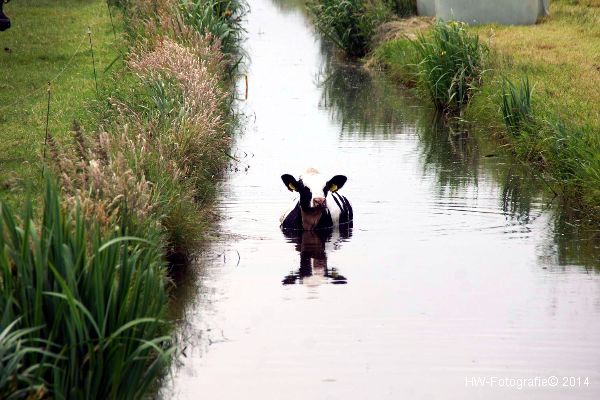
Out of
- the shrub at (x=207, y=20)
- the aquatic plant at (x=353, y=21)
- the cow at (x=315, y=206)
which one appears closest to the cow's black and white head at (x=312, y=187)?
the cow at (x=315, y=206)

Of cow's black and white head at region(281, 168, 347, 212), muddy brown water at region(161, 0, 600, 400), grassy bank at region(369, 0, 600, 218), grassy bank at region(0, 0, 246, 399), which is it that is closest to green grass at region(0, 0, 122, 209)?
grassy bank at region(0, 0, 246, 399)

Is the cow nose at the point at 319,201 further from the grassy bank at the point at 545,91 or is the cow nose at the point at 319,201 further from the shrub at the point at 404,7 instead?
the shrub at the point at 404,7

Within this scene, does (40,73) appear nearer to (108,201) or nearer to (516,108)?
(516,108)

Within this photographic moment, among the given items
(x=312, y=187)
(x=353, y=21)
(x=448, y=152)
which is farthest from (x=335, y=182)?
(x=353, y=21)

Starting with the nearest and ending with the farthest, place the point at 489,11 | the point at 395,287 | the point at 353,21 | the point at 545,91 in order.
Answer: the point at 395,287 → the point at 545,91 → the point at 489,11 → the point at 353,21

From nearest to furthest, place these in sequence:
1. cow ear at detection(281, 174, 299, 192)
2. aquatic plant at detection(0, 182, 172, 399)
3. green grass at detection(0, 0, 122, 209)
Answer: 1. aquatic plant at detection(0, 182, 172, 399)
2. cow ear at detection(281, 174, 299, 192)
3. green grass at detection(0, 0, 122, 209)

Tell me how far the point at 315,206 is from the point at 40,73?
9376mm

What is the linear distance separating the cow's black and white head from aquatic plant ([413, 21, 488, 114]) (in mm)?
6567

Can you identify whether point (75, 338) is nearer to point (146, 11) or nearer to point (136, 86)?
point (136, 86)

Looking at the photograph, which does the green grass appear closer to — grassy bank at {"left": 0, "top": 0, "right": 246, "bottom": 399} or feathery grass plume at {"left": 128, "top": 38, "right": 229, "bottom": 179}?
grassy bank at {"left": 0, "top": 0, "right": 246, "bottom": 399}

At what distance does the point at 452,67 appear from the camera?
20328mm

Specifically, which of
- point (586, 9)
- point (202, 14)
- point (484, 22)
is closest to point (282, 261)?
point (202, 14)

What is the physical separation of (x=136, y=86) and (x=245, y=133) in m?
3.17

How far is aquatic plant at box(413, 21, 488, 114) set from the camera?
2019cm
